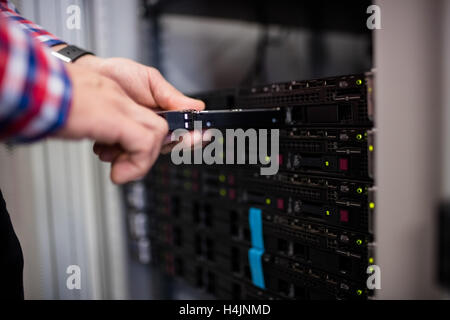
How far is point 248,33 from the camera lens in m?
1.67

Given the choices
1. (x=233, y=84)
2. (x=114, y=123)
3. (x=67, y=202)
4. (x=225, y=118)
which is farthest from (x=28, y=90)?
(x=233, y=84)

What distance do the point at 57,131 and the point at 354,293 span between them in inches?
23.4

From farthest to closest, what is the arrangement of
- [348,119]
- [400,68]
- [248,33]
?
[248,33] → [400,68] → [348,119]

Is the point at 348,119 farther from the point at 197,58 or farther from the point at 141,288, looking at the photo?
the point at 141,288

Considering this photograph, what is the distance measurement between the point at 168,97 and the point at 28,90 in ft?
1.30

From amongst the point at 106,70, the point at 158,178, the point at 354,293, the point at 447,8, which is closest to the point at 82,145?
the point at 158,178

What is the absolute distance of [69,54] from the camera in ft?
2.51

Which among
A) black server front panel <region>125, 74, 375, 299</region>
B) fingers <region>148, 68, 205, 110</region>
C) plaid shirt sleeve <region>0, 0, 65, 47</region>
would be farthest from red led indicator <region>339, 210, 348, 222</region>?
plaid shirt sleeve <region>0, 0, 65, 47</region>

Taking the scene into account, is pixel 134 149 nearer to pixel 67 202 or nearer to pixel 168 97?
pixel 168 97

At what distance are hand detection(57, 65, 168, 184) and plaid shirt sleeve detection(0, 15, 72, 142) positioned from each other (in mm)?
21

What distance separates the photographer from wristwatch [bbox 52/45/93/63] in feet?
2.47
